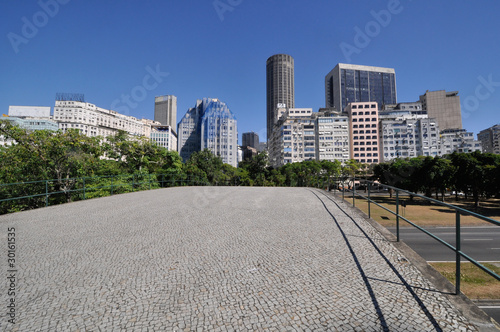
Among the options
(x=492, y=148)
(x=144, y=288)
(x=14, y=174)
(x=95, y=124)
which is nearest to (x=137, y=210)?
(x=144, y=288)

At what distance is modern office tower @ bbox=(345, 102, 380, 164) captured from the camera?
336ft

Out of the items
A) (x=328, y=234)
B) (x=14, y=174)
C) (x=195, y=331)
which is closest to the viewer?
(x=195, y=331)


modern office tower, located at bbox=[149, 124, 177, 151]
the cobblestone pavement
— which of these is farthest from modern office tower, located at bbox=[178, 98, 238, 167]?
the cobblestone pavement

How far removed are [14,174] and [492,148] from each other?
215661mm

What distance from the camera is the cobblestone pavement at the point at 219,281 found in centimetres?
242

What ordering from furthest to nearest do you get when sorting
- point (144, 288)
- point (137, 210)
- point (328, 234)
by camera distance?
1. point (137, 210)
2. point (328, 234)
3. point (144, 288)

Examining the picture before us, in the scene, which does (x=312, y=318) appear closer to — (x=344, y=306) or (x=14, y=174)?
(x=344, y=306)

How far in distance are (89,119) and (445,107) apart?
661 ft

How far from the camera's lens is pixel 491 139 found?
159 metres

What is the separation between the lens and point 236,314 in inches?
98.5

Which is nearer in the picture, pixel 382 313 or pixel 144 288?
pixel 382 313

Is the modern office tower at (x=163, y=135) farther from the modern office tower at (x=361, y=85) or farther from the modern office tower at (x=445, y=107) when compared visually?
the modern office tower at (x=445, y=107)

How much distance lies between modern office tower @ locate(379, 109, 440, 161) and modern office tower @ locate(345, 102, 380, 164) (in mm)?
4514

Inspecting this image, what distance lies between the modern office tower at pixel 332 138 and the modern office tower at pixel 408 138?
19.2 m
